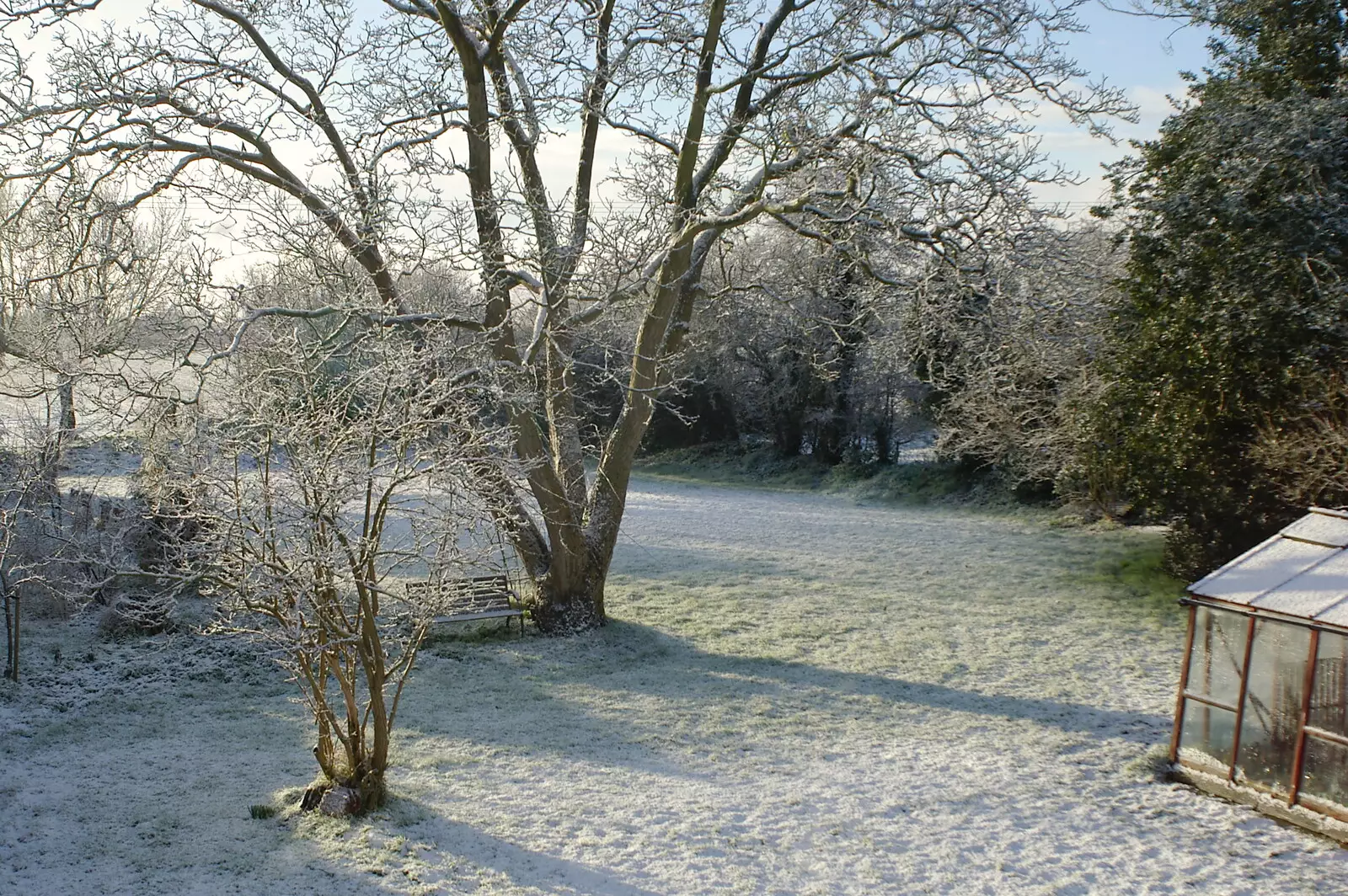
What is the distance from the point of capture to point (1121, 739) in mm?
7355

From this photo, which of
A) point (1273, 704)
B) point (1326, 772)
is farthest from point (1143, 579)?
point (1326, 772)

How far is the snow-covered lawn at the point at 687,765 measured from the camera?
5.17 meters

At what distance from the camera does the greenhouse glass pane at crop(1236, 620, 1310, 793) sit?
5.98 m

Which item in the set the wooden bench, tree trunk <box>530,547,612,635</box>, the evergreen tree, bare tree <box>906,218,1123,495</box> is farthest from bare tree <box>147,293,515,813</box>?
the evergreen tree

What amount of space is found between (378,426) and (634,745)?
3177mm

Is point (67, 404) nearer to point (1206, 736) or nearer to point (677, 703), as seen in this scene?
point (677, 703)

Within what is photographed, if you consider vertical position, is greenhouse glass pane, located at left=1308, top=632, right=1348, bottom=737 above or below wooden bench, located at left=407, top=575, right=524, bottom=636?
above

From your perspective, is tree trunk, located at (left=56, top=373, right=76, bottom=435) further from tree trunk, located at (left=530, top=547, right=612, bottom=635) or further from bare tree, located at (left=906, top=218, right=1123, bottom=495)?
bare tree, located at (left=906, top=218, right=1123, bottom=495)

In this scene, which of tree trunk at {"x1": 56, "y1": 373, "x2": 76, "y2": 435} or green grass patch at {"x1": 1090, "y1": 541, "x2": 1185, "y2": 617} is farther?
green grass patch at {"x1": 1090, "y1": 541, "x2": 1185, "y2": 617}

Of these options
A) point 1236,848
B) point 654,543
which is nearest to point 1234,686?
point 1236,848

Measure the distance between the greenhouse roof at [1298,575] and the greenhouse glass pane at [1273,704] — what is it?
15cm

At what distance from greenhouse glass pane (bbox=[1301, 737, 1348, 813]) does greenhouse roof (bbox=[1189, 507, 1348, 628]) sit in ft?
2.38

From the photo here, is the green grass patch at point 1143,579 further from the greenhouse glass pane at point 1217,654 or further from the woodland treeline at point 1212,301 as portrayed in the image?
the greenhouse glass pane at point 1217,654

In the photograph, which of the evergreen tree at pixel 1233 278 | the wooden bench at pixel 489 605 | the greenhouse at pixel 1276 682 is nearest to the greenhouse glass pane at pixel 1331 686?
the greenhouse at pixel 1276 682
